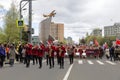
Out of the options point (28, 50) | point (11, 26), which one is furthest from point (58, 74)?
point (11, 26)

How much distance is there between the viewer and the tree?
65650 mm

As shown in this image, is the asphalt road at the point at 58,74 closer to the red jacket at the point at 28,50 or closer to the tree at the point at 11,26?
the red jacket at the point at 28,50

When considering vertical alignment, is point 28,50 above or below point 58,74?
above

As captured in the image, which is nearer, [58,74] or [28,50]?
[58,74]

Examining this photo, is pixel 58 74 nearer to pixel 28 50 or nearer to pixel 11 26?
pixel 28 50

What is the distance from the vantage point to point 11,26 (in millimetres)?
66625

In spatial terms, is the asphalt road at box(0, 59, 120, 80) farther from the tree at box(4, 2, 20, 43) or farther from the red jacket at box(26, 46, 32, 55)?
the tree at box(4, 2, 20, 43)

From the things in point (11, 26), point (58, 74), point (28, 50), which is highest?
point (11, 26)

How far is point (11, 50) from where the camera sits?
32406 millimetres

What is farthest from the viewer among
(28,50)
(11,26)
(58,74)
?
(11,26)

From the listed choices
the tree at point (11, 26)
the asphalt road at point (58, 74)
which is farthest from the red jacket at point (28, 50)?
the tree at point (11, 26)

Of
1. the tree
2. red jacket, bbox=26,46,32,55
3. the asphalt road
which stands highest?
the tree

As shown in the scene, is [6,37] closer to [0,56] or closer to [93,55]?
[93,55]

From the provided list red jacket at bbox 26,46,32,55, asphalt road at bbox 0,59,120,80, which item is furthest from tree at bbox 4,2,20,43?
asphalt road at bbox 0,59,120,80
